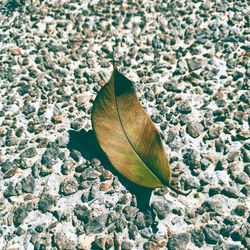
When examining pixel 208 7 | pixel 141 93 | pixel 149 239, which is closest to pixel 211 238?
pixel 149 239

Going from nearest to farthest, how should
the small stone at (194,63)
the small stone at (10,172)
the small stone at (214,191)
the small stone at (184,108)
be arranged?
the small stone at (214,191)
the small stone at (10,172)
the small stone at (184,108)
the small stone at (194,63)

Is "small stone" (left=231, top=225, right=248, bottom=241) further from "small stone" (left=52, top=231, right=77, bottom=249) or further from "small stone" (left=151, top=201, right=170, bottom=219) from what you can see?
"small stone" (left=52, top=231, right=77, bottom=249)

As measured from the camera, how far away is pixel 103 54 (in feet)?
6.26

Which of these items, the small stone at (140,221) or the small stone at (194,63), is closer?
the small stone at (140,221)

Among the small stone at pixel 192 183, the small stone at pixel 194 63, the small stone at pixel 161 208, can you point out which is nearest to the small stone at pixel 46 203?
the small stone at pixel 161 208

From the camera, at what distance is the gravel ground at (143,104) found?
1.42 metres

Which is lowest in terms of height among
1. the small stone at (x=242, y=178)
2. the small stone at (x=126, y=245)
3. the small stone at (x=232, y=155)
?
the small stone at (x=126, y=245)

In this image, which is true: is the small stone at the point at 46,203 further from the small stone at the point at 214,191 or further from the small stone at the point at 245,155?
the small stone at the point at 245,155

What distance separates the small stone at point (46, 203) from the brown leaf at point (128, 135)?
0.83ft

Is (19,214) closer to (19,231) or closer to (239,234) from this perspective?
(19,231)

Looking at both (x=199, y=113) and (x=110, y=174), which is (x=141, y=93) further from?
(x=110, y=174)

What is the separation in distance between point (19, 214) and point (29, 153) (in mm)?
251

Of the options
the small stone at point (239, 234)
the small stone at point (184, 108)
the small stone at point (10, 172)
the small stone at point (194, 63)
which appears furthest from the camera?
the small stone at point (194, 63)

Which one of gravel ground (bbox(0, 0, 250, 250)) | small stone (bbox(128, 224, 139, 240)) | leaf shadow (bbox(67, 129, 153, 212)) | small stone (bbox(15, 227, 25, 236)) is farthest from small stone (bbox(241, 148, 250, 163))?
small stone (bbox(15, 227, 25, 236))
